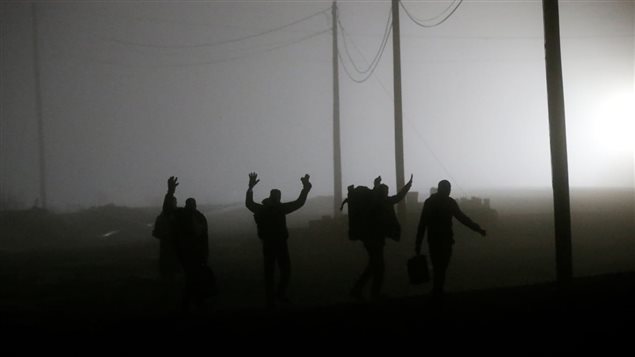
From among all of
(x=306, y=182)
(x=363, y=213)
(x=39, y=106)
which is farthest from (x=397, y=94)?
(x=39, y=106)

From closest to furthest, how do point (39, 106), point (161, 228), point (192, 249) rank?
point (192, 249) < point (161, 228) < point (39, 106)

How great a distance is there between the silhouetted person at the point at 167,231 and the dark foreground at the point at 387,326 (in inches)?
61.8

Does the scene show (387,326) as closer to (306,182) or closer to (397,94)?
(306,182)

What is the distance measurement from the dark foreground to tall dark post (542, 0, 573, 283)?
56 centimetres

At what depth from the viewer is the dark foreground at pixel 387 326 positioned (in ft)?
22.2

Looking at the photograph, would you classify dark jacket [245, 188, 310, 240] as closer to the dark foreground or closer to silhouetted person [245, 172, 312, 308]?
silhouetted person [245, 172, 312, 308]

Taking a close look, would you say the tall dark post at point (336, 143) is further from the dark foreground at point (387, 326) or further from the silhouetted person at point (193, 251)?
the silhouetted person at point (193, 251)

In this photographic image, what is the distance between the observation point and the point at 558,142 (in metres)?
9.87

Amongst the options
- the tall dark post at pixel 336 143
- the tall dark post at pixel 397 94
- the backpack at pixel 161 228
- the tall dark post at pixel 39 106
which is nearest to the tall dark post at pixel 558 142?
the backpack at pixel 161 228

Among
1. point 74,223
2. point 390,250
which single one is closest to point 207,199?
point 74,223

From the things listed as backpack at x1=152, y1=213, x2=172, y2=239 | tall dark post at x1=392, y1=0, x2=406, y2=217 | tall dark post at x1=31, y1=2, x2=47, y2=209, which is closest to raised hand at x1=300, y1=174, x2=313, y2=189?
backpack at x1=152, y1=213, x2=172, y2=239

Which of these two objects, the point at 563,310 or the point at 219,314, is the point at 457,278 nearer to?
the point at 563,310

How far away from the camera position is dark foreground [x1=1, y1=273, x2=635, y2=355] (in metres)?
6.78

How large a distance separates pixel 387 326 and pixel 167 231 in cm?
497
